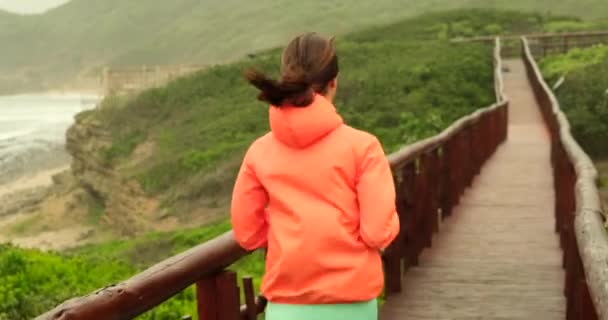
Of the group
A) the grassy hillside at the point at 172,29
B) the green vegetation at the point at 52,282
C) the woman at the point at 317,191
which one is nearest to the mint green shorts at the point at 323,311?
the woman at the point at 317,191

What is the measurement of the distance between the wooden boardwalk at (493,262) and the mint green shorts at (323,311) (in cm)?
299

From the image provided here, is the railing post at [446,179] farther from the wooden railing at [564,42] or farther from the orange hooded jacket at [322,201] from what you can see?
the wooden railing at [564,42]

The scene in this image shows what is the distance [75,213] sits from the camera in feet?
118

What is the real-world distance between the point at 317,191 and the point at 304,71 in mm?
398

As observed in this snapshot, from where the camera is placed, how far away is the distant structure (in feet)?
152

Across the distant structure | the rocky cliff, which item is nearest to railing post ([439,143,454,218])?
the rocky cliff

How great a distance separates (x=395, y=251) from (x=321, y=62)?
12.5 feet

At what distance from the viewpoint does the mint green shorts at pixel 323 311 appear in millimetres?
3814

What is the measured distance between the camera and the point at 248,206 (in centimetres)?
389

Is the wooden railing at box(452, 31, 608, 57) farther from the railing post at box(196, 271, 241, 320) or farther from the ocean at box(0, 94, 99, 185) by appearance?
the railing post at box(196, 271, 241, 320)

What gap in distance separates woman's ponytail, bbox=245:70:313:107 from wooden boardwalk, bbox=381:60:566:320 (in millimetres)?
3366

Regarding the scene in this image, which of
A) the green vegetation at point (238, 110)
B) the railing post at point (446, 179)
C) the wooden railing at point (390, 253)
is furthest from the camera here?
the green vegetation at point (238, 110)

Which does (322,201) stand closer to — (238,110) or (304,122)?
(304,122)

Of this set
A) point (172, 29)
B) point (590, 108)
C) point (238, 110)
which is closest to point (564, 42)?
point (238, 110)
